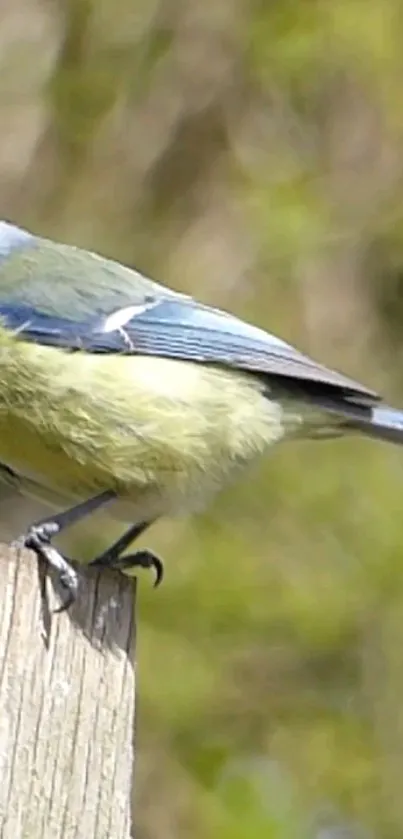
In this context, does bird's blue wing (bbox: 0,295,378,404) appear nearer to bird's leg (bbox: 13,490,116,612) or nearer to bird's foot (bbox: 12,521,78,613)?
bird's leg (bbox: 13,490,116,612)

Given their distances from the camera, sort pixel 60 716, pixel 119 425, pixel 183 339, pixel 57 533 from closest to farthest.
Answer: pixel 60 716, pixel 57 533, pixel 119 425, pixel 183 339

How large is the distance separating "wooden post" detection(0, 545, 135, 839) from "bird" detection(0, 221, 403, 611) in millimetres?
263

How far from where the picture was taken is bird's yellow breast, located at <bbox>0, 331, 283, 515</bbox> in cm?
179

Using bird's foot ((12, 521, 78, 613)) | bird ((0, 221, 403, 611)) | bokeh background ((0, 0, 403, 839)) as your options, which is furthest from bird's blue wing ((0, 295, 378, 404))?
bokeh background ((0, 0, 403, 839))

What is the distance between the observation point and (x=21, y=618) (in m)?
1.29

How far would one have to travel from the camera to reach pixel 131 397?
72.1 inches

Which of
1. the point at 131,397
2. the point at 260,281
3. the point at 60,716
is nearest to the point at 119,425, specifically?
the point at 131,397

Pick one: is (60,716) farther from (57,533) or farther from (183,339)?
(183,339)

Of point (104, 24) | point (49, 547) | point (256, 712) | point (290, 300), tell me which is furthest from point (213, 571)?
point (49, 547)

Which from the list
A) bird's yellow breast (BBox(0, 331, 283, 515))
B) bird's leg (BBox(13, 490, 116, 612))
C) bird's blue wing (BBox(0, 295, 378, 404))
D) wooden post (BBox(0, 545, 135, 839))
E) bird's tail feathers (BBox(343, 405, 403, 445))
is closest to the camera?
wooden post (BBox(0, 545, 135, 839))

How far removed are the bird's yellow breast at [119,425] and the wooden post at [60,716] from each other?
0.40 meters

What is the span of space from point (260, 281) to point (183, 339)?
1199 millimetres

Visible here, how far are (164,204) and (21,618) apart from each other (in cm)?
198

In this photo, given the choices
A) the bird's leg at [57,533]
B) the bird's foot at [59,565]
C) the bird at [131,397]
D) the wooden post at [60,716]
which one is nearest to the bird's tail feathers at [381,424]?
the bird at [131,397]
